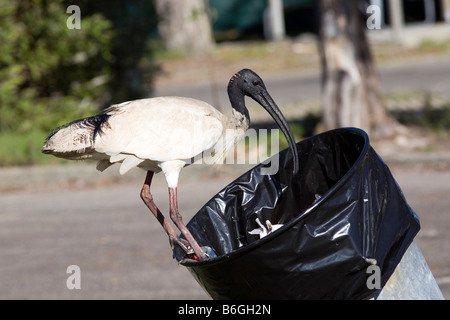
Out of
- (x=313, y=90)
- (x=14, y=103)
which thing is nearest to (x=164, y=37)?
(x=313, y=90)

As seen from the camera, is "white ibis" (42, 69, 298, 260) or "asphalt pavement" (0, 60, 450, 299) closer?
"white ibis" (42, 69, 298, 260)

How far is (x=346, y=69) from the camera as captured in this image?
948cm

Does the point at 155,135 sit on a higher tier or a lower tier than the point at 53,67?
higher

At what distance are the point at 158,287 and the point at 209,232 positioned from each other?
2412 mm

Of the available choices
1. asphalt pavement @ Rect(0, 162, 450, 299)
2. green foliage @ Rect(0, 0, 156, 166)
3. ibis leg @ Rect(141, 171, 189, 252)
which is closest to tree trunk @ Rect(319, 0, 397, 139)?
asphalt pavement @ Rect(0, 162, 450, 299)

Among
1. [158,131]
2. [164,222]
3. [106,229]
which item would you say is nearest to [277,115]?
[158,131]

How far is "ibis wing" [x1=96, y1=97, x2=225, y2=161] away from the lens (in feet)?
11.3

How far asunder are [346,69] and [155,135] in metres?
6.36

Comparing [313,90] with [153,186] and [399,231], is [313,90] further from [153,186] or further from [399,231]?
[399,231]

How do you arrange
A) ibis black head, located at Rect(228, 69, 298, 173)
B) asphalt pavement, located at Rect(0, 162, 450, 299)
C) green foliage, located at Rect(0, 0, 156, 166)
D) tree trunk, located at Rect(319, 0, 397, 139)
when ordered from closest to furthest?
ibis black head, located at Rect(228, 69, 298, 173), asphalt pavement, located at Rect(0, 162, 450, 299), tree trunk, located at Rect(319, 0, 397, 139), green foliage, located at Rect(0, 0, 156, 166)

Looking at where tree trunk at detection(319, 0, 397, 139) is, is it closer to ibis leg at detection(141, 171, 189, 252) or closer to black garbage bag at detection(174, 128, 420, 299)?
ibis leg at detection(141, 171, 189, 252)

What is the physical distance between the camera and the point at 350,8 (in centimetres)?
948

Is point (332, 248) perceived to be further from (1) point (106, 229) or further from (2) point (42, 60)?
(2) point (42, 60)

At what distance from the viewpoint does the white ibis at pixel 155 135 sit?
343cm
